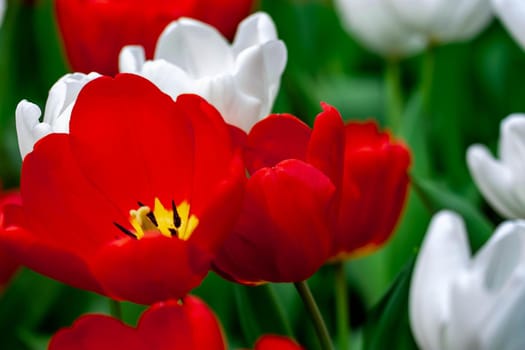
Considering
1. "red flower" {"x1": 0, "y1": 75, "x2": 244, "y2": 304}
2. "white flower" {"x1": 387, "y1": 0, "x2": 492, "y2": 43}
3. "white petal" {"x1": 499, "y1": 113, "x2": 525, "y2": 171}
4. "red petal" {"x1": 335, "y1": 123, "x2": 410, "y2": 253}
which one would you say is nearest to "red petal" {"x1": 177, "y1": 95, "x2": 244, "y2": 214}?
"red flower" {"x1": 0, "y1": 75, "x2": 244, "y2": 304}

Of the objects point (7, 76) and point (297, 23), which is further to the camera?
point (297, 23)

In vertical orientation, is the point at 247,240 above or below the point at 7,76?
above

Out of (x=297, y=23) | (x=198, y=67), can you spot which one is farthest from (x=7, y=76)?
(x=198, y=67)

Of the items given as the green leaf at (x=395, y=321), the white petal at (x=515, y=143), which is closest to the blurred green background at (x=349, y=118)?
the green leaf at (x=395, y=321)

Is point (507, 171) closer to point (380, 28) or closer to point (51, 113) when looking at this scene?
point (51, 113)

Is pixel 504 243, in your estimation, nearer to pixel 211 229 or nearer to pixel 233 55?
pixel 211 229

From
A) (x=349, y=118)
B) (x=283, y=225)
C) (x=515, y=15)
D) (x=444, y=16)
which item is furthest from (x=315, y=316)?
(x=349, y=118)

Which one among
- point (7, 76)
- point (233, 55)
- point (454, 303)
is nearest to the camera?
point (454, 303)

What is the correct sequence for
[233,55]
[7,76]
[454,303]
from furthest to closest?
[7,76]
[233,55]
[454,303]
